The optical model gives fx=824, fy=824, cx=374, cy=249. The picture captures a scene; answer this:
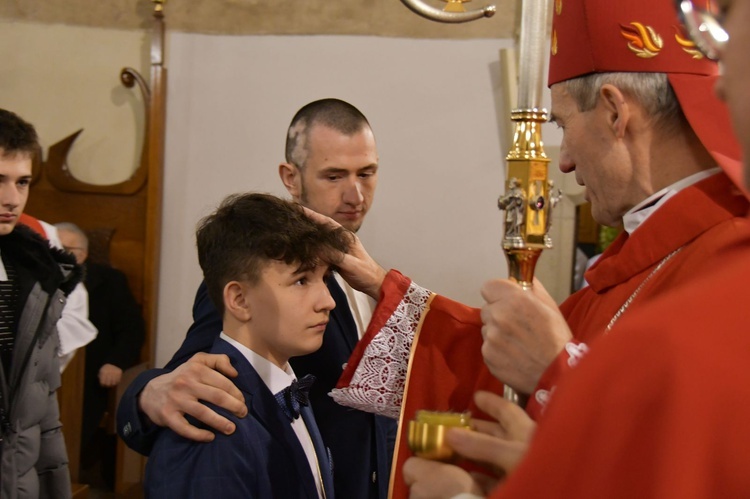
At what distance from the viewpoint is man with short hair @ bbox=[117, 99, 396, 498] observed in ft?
5.93

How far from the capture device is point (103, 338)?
557 centimetres

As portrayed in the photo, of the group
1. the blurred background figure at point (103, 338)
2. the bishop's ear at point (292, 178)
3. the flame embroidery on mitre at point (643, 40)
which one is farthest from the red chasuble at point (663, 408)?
the blurred background figure at point (103, 338)

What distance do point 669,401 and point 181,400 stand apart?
4.20 ft

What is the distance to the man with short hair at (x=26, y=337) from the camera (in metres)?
3.17

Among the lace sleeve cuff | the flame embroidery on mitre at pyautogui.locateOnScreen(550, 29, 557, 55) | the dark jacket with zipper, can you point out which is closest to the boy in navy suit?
the lace sleeve cuff

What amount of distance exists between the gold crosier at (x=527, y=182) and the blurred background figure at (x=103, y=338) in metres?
4.57

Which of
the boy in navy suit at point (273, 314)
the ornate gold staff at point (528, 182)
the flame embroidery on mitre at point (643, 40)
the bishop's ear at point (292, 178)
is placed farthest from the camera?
the bishop's ear at point (292, 178)

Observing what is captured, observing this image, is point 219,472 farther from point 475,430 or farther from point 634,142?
point 634,142

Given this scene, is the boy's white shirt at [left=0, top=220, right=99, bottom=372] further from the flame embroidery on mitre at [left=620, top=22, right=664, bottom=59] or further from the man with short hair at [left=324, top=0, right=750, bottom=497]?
the flame embroidery on mitre at [left=620, top=22, right=664, bottom=59]

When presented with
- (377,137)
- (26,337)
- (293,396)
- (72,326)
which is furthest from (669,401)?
(377,137)

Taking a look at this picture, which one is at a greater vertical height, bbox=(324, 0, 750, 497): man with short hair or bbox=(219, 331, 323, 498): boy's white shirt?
bbox=(324, 0, 750, 497): man with short hair

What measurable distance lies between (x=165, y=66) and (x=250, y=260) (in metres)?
4.15

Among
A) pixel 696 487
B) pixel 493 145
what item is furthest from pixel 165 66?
pixel 696 487

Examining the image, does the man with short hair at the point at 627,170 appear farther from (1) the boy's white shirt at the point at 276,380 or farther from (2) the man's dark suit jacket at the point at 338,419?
(2) the man's dark suit jacket at the point at 338,419
